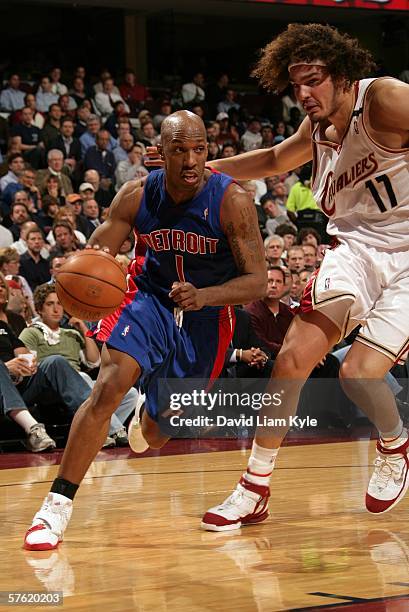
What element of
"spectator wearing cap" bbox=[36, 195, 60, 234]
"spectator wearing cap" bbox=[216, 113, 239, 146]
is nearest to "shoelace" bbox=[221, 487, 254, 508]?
"spectator wearing cap" bbox=[36, 195, 60, 234]

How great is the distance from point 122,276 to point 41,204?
743 cm

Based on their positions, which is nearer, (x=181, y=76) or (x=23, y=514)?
(x=23, y=514)

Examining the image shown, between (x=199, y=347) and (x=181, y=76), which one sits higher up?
(x=199, y=347)

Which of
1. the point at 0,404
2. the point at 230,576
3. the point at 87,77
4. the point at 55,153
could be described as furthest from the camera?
the point at 87,77

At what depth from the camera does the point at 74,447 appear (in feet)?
14.5

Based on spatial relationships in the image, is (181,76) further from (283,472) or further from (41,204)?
(283,472)

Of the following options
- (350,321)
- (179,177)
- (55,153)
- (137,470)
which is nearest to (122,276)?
(179,177)

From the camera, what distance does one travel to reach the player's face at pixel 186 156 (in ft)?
15.0

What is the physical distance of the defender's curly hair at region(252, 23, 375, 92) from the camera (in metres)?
4.63

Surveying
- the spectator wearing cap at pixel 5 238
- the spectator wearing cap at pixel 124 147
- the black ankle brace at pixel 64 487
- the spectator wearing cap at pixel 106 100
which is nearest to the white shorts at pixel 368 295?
the black ankle brace at pixel 64 487

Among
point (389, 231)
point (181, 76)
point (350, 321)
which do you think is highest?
point (389, 231)

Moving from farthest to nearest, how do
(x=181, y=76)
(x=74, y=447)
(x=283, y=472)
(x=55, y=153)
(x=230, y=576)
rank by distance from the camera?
(x=181, y=76) → (x=55, y=153) → (x=283, y=472) → (x=74, y=447) → (x=230, y=576)

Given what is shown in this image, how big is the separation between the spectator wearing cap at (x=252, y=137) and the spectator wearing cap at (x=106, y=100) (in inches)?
73.9

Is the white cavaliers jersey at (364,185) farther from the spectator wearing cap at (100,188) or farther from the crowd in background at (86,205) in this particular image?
the spectator wearing cap at (100,188)
